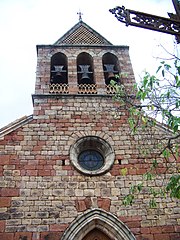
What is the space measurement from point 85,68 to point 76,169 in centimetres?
466

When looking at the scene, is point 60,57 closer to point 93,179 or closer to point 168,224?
point 93,179

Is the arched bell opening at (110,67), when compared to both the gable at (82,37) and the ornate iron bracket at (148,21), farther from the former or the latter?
the ornate iron bracket at (148,21)

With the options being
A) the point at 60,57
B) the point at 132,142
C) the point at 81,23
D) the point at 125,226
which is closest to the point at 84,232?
the point at 125,226

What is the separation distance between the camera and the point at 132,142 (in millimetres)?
10078

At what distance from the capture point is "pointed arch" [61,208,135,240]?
813 centimetres

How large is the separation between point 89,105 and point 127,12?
198 inches

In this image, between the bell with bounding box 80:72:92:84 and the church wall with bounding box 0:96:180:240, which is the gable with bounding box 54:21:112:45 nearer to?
the bell with bounding box 80:72:92:84

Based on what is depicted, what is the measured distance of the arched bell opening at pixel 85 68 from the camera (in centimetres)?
1245

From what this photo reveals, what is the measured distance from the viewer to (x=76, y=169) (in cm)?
929

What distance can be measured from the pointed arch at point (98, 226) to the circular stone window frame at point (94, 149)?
117 cm

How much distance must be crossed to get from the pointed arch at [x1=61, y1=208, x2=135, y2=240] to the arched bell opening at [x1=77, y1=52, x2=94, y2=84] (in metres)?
5.28

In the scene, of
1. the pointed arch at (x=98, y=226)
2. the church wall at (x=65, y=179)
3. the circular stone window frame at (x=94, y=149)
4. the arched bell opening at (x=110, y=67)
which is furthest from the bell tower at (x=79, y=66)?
the pointed arch at (x=98, y=226)

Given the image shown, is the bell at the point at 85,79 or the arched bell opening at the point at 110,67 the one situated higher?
the arched bell opening at the point at 110,67

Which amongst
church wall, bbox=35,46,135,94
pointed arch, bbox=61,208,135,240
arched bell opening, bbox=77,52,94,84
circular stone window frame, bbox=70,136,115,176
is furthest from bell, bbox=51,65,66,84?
pointed arch, bbox=61,208,135,240
